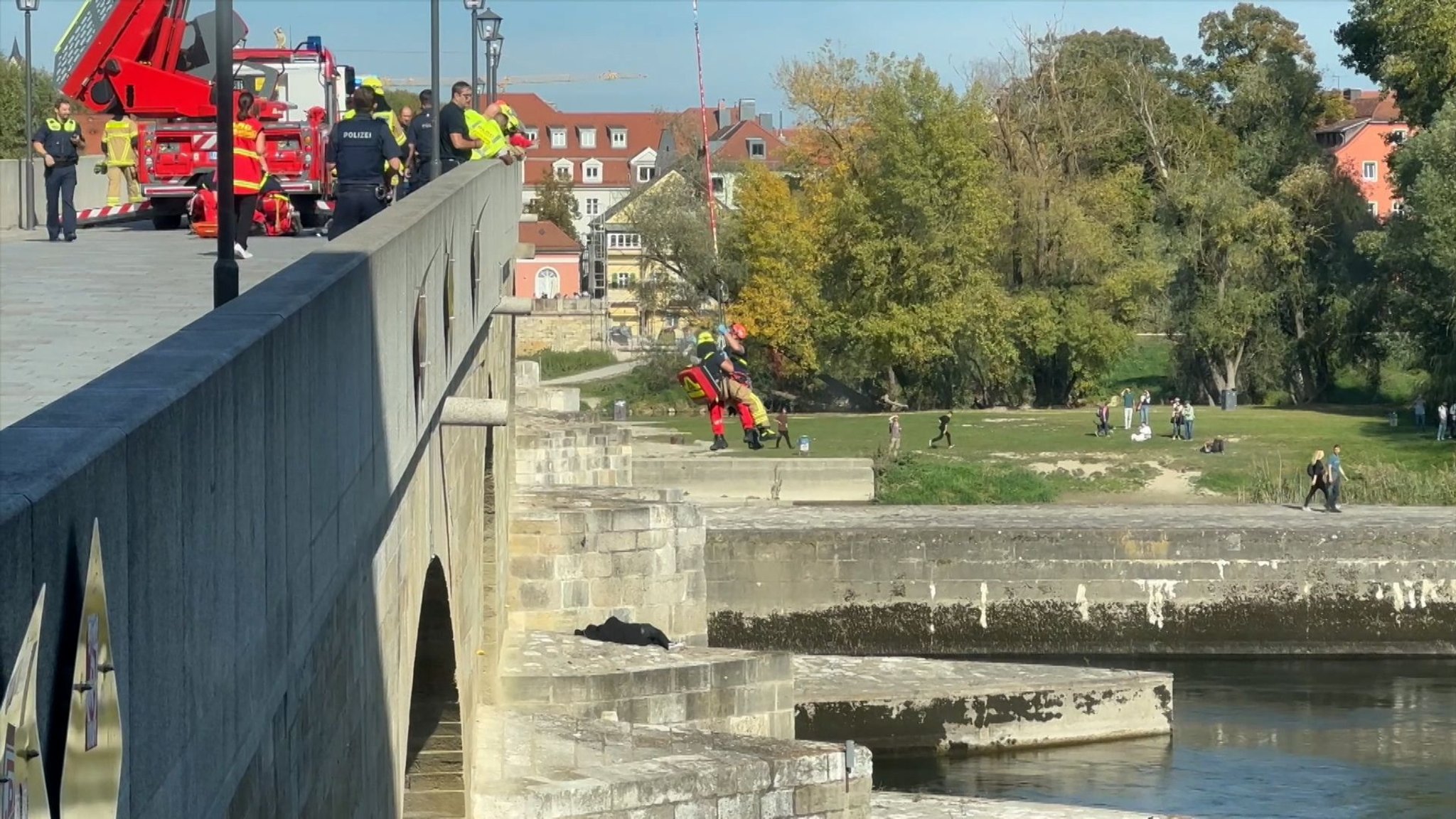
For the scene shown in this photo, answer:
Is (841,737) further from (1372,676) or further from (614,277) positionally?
(614,277)

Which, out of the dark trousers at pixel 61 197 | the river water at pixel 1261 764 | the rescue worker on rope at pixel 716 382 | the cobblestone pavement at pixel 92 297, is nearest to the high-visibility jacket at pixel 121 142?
the cobblestone pavement at pixel 92 297

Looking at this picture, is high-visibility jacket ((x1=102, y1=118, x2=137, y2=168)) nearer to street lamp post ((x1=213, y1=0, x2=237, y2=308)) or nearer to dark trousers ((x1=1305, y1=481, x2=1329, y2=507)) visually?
street lamp post ((x1=213, y1=0, x2=237, y2=308))

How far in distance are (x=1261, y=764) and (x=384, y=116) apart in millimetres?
14572

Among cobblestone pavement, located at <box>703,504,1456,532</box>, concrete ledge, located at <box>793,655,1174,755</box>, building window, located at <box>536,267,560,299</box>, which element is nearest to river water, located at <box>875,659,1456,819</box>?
concrete ledge, located at <box>793,655,1174,755</box>

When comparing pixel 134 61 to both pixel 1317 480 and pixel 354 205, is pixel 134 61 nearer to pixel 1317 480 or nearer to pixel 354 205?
pixel 354 205

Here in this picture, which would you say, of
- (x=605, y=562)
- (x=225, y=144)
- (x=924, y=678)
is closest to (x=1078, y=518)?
(x=924, y=678)

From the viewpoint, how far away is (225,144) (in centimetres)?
637

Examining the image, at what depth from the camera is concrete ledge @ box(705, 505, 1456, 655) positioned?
33844mm

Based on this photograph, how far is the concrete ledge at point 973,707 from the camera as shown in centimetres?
2577

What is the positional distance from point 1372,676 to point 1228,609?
278cm

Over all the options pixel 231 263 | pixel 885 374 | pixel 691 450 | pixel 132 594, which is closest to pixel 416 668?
pixel 231 263

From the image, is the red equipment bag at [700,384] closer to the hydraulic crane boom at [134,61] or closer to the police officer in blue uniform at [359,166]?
the hydraulic crane boom at [134,61]

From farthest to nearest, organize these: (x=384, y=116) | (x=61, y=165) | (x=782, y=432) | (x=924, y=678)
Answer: (x=782, y=432) < (x=924, y=678) < (x=61, y=165) < (x=384, y=116)

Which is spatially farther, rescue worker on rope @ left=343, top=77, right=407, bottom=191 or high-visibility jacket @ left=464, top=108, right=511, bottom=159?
high-visibility jacket @ left=464, top=108, right=511, bottom=159
